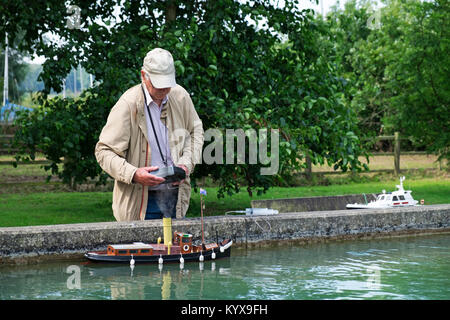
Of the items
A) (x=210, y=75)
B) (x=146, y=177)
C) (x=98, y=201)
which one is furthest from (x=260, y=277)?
(x=98, y=201)

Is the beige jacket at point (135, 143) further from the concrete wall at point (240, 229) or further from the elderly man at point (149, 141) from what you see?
the concrete wall at point (240, 229)

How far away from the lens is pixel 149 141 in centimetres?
620

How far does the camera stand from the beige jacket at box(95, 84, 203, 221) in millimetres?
6051

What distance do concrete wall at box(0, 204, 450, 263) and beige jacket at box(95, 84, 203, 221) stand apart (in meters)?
1.05

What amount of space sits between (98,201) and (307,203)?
23.5ft

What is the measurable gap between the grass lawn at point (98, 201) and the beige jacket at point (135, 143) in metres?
6.18

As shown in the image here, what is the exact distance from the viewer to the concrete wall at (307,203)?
10.8 metres

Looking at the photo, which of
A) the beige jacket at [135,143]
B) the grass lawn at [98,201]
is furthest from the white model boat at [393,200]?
the beige jacket at [135,143]

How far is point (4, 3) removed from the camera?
12.5 m

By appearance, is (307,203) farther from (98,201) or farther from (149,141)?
(98,201)

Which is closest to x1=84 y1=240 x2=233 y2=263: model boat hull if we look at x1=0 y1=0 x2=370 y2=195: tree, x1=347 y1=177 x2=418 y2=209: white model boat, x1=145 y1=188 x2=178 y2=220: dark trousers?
x1=145 y1=188 x2=178 y2=220: dark trousers
